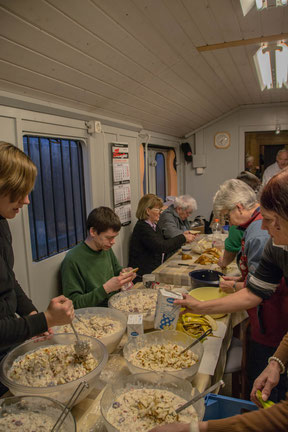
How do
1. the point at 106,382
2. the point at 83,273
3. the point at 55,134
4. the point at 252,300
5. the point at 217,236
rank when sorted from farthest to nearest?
the point at 217,236, the point at 55,134, the point at 83,273, the point at 252,300, the point at 106,382

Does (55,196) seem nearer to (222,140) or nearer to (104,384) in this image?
(104,384)

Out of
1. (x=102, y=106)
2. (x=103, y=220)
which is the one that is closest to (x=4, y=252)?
(x=103, y=220)

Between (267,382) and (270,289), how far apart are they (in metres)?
0.42

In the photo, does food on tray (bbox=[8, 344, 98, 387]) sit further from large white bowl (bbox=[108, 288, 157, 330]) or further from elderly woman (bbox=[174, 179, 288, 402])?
elderly woman (bbox=[174, 179, 288, 402])

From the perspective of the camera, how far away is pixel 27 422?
0.97 meters

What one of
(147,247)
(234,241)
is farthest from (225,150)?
(234,241)

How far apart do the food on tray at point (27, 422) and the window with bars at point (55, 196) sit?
1.55 m

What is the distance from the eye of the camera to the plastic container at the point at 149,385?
1070 millimetres

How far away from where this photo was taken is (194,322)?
1625mm

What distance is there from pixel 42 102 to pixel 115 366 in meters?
1.83

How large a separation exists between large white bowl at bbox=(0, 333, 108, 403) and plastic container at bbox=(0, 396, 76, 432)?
0.04 metres

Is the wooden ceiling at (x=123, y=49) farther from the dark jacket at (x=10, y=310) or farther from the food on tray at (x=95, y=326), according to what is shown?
the food on tray at (x=95, y=326)

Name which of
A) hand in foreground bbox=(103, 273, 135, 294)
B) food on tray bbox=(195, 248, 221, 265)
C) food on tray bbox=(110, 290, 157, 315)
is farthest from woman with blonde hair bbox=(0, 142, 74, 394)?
food on tray bbox=(195, 248, 221, 265)

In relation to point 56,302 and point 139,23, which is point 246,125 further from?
point 56,302
